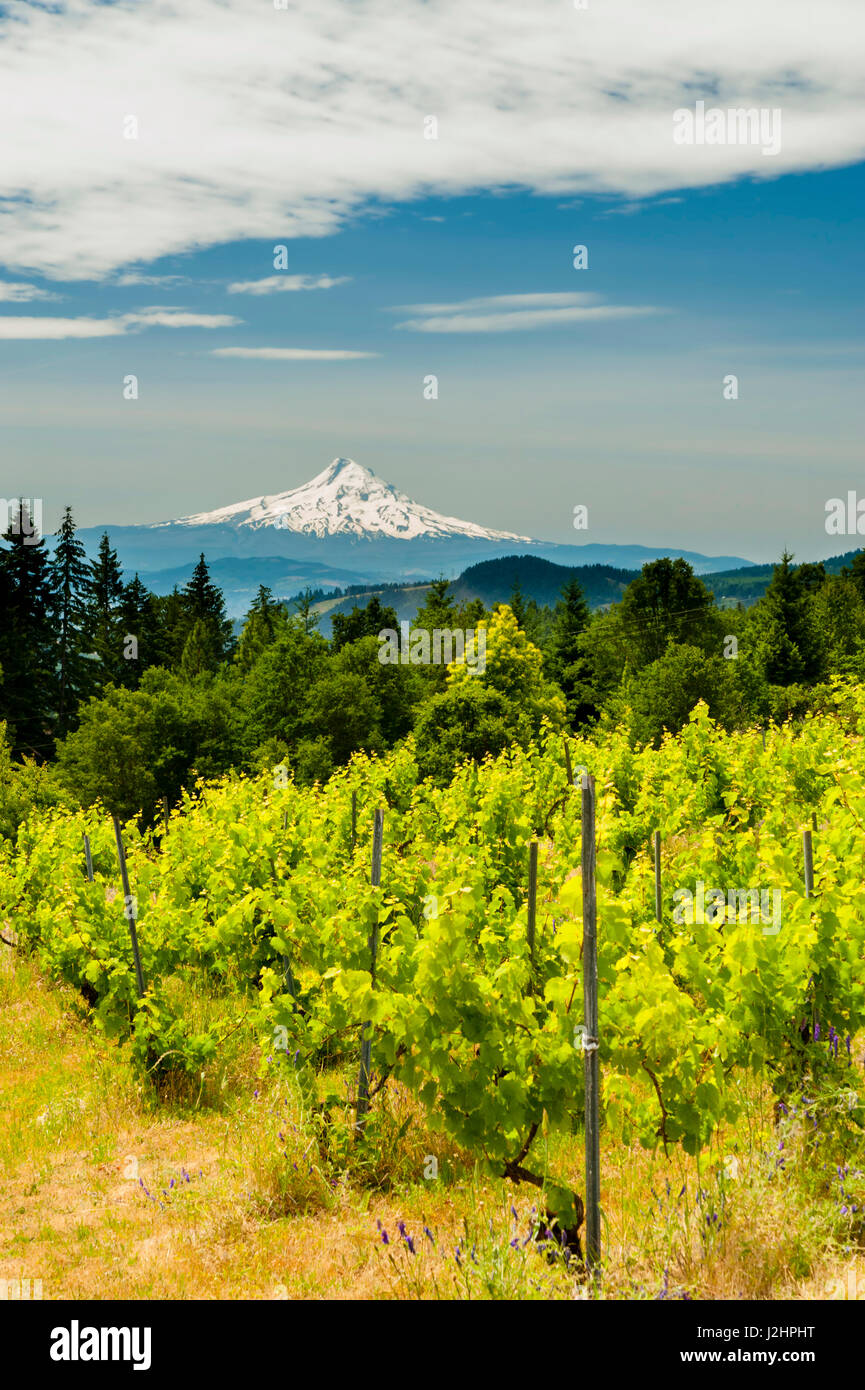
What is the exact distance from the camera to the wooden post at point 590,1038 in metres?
4.12

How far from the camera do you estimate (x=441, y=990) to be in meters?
4.77

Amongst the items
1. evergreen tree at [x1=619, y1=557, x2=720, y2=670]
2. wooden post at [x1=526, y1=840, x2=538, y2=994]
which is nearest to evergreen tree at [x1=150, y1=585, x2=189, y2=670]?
evergreen tree at [x1=619, y1=557, x2=720, y2=670]

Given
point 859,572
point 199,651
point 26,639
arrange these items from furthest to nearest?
point 859,572
point 199,651
point 26,639

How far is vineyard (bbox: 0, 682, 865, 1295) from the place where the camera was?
464 centimetres

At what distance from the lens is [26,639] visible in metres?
45.2

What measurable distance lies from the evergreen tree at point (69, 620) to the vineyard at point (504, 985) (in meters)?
38.5

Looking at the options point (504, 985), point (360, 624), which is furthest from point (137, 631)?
point (504, 985)

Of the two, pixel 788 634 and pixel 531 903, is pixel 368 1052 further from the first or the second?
pixel 788 634

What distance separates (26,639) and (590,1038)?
46131 mm

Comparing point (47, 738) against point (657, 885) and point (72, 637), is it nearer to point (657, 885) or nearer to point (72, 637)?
point (72, 637)

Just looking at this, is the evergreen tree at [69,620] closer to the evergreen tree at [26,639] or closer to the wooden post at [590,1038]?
the evergreen tree at [26,639]

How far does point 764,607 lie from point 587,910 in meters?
50.7

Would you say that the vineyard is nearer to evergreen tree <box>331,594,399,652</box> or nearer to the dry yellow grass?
the dry yellow grass

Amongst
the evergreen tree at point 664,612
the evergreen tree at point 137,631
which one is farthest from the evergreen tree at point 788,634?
the evergreen tree at point 137,631
